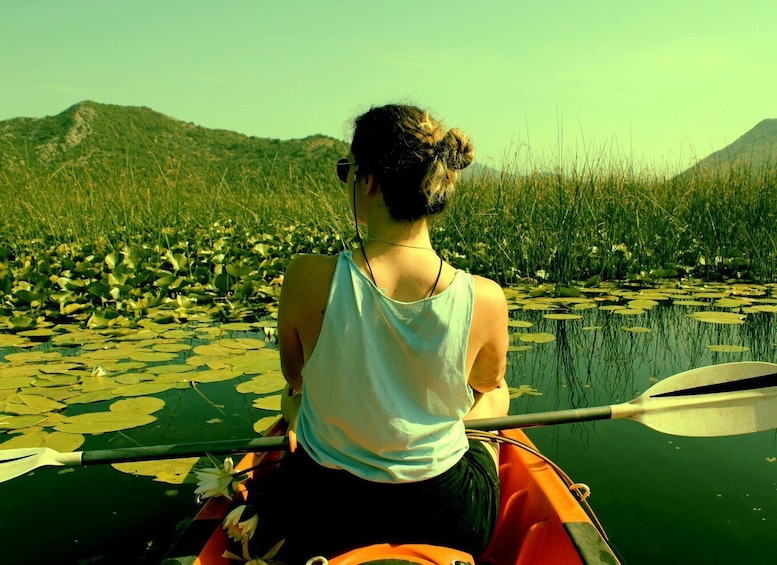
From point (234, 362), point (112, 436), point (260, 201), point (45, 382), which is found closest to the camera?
point (112, 436)

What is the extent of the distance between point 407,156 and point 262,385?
1.79 m

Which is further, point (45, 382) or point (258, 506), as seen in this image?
point (45, 382)

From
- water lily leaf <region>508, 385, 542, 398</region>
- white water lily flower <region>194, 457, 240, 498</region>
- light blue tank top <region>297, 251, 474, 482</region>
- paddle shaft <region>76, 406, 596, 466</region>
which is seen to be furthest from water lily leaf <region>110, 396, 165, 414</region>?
light blue tank top <region>297, 251, 474, 482</region>

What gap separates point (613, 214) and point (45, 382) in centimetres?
456

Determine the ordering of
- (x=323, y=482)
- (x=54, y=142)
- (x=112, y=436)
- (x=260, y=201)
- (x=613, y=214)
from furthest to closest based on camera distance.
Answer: (x=54, y=142) < (x=260, y=201) < (x=613, y=214) < (x=112, y=436) < (x=323, y=482)

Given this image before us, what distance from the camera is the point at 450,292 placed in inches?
43.6

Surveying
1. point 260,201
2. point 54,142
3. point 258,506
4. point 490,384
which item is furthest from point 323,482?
point 54,142

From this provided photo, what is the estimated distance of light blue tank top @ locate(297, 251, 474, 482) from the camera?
109 cm

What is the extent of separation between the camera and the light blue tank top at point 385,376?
1.09 m

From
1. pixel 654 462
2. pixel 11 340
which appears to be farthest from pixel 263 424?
pixel 11 340

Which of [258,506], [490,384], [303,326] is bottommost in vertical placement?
[258,506]

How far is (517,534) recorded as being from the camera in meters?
1.49

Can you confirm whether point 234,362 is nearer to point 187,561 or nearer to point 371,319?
point 187,561

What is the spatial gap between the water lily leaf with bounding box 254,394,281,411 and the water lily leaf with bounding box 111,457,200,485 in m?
0.45
